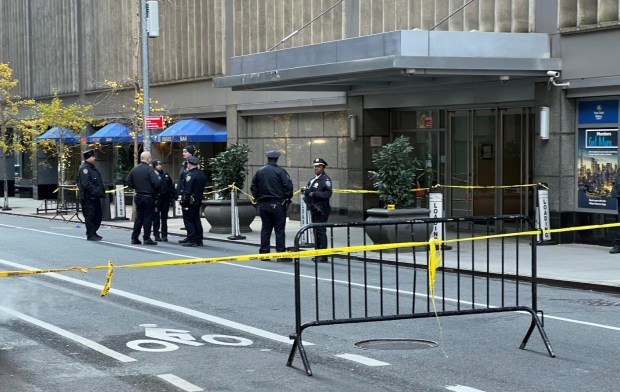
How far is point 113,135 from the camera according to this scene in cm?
3794

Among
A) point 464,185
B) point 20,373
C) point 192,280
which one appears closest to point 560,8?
point 464,185

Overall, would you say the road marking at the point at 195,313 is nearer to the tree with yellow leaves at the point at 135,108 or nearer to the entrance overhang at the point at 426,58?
the entrance overhang at the point at 426,58

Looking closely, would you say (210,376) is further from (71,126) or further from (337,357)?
(71,126)

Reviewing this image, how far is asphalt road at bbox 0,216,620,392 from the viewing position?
8.17 meters

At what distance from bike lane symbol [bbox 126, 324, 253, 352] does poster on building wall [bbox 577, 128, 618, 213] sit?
11.2m

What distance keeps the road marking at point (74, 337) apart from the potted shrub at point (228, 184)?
11.8m

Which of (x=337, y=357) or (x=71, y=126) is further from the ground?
(x=71, y=126)

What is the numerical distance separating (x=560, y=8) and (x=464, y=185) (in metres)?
5.24

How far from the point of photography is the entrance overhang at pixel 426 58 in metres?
19.1

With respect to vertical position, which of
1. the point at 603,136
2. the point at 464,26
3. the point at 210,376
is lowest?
the point at 210,376

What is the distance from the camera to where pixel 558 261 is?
17047mm

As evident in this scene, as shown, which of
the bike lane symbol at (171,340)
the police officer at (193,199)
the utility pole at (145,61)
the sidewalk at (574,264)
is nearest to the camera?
the bike lane symbol at (171,340)

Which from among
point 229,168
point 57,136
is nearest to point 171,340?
point 229,168

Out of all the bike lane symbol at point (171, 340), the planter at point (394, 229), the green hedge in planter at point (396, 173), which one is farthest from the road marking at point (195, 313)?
the green hedge in planter at point (396, 173)
